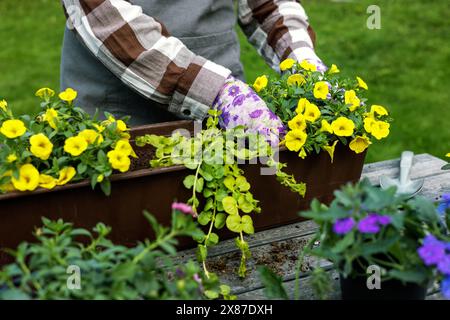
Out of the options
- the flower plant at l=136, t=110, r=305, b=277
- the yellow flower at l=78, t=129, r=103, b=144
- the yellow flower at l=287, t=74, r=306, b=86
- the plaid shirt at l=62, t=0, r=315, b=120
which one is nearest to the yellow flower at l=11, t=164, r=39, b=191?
the yellow flower at l=78, t=129, r=103, b=144

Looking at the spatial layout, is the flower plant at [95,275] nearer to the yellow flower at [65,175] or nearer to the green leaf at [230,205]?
the yellow flower at [65,175]

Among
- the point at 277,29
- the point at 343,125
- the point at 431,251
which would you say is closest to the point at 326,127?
the point at 343,125

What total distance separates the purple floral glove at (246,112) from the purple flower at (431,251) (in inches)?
21.1

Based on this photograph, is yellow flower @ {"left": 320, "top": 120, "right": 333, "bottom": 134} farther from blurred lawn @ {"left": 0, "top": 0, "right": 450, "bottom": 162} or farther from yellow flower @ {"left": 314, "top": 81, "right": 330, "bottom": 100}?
blurred lawn @ {"left": 0, "top": 0, "right": 450, "bottom": 162}

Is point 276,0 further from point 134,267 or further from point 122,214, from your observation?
A: point 134,267

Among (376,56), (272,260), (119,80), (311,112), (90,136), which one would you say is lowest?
(272,260)

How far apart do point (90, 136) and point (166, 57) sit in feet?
1.27

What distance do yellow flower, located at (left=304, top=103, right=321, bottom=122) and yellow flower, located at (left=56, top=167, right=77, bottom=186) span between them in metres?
0.53

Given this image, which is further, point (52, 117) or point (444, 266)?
point (52, 117)

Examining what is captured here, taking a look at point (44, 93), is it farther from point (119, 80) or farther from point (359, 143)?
point (359, 143)

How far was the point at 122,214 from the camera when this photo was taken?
4.42ft

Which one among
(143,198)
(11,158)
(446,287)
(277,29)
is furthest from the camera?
(277,29)

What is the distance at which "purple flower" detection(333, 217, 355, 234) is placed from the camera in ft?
3.22

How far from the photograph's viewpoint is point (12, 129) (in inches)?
50.3
